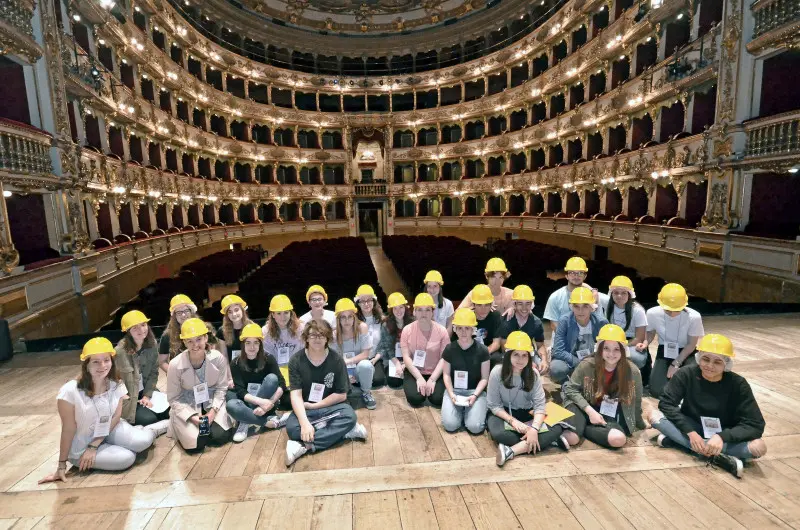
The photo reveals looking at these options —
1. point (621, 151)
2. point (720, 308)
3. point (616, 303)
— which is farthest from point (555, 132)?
point (616, 303)

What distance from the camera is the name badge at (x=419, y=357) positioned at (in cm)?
481

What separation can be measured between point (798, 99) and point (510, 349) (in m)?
11.4

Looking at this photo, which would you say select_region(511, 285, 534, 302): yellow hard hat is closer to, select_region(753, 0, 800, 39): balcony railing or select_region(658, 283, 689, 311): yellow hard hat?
select_region(658, 283, 689, 311): yellow hard hat

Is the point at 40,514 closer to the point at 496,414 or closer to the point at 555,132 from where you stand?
the point at 496,414

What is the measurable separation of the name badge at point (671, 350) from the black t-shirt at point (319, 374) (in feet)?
12.2

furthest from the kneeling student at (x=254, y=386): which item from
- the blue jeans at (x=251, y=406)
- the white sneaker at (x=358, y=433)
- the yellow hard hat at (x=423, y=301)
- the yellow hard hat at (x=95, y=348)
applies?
the yellow hard hat at (x=423, y=301)

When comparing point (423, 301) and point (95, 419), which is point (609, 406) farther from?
point (95, 419)

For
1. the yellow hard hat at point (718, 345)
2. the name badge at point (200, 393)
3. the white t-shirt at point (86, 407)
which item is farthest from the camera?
the name badge at point (200, 393)

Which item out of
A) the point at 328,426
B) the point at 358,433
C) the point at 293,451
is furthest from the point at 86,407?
the point at 358,433

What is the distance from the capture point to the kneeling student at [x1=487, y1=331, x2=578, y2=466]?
3725 mm

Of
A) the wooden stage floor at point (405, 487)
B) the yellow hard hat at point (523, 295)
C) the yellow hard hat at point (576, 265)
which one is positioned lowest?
the wooden stage floor at point (405, 487)

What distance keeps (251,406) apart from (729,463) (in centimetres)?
445

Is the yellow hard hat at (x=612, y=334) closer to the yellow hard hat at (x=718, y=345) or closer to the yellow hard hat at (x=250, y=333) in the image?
the yellow hard hat at (x=718, y=345)

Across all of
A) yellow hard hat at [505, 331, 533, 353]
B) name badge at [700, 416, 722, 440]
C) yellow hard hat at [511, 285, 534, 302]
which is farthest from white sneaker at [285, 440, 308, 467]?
name badge at [700, 416, 722, 440]
